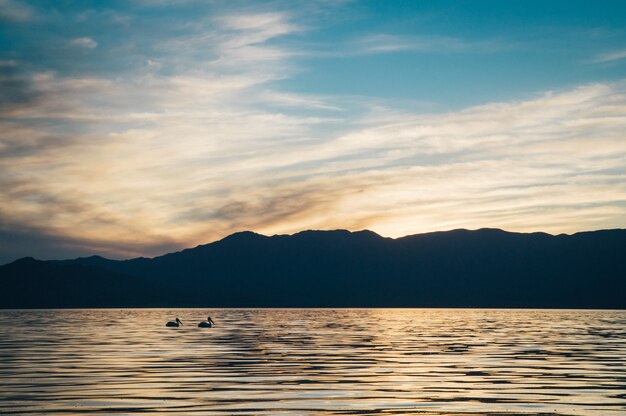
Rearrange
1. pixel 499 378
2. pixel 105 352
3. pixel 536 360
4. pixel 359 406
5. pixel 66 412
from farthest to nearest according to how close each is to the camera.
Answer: pixel 105 352, pixel 536 360, pixel 499 378, pixel 359 406, pixel 66 412

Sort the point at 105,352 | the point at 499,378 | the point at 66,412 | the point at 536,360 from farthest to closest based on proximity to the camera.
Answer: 1. the point at 105,352
2. the point at 536,360
3. the point at 499,378
4. the point at 66,412

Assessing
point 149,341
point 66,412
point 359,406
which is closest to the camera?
point 66,412

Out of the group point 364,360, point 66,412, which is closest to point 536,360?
point 364,360

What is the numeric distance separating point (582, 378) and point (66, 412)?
20023 mm

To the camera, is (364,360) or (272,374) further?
(364,360)

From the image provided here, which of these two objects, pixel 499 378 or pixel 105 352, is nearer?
pixel 499 378

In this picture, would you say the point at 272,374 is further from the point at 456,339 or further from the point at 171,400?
the point at 456,339

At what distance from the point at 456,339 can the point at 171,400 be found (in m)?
38.5

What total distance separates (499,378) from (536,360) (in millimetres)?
9636

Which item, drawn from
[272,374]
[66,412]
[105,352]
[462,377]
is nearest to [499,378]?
[462,377]

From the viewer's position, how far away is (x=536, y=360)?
41.0 m

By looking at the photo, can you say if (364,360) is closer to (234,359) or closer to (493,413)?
(234,359)

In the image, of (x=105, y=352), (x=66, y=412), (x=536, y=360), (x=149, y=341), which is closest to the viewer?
(x=66, y=412)

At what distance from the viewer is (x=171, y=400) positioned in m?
25.5
